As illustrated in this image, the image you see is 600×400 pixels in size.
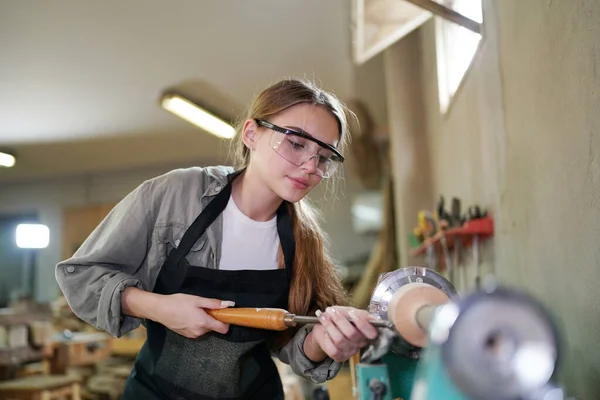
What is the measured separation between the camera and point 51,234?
690cm

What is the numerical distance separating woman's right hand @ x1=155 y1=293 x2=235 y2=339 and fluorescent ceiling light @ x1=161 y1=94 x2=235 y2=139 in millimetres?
4057

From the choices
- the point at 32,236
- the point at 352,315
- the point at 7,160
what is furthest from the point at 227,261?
the point at 32,236

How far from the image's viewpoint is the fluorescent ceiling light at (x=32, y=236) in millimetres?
6695

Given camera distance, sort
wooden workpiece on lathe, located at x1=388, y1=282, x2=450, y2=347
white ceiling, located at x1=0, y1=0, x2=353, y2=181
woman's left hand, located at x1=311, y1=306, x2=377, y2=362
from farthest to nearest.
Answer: white ceiling, located at x1=0, y1=0, x2=353, y2=181, woman's left hand, located at x1=311, y1=306, x2=377, y2=362, wooden workpiece on lathe, located at x1=388, y1=282, x2=450, y2=347

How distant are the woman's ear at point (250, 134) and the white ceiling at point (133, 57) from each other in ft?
4.73

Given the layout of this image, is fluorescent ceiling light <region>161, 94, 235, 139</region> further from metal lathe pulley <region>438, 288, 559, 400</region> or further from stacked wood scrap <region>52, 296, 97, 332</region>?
metal lathe pulley <region>438, 288, 559, 400</region>

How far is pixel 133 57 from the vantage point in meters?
4.35

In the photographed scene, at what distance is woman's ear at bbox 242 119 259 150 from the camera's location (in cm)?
158

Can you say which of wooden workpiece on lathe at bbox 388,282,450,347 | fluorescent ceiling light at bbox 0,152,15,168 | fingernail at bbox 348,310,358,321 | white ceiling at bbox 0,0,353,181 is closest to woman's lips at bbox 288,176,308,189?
fingernail at bbox 348,310,358,321

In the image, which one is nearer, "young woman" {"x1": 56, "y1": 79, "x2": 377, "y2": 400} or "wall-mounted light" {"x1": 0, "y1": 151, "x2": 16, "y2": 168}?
"young woman" {"x1": 56, "y1": 79, "x2": 377, "y2": 400}

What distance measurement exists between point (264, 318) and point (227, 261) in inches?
16.1

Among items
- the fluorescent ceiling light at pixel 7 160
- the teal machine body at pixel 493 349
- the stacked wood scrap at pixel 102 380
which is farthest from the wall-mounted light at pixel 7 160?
the teal machine body at pixel 493 349

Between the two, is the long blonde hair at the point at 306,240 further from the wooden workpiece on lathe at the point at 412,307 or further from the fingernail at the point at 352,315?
the wooden workpiece on lathe at the point at 412,307

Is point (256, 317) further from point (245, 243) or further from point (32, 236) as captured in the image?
point (32, 236)
